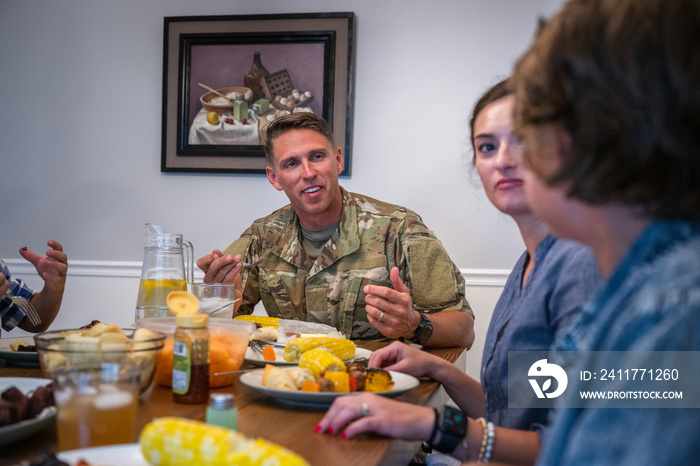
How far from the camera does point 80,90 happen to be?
330 centimetres

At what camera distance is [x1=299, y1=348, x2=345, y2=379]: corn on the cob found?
1124mm

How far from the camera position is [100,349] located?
2.86ft

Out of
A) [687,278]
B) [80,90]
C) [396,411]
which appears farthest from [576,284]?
[80,90]

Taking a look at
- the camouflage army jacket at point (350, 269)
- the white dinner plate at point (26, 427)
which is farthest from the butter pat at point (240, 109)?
the white dinner plate at point (26, 427)

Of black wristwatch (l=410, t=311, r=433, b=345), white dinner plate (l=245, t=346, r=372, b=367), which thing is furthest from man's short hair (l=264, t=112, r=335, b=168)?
white dinner plate (l=245, t=346, r=372, b=367)

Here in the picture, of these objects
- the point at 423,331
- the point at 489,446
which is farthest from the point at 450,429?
the point at 423,331

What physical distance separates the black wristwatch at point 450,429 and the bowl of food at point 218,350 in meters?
0.42

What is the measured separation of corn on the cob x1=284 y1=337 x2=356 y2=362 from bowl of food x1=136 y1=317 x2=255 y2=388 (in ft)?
0.53

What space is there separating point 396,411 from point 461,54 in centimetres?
235

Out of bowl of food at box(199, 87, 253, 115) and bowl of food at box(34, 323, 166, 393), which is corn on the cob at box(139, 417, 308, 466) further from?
bowl of food at box(199, 87, 253, 115)

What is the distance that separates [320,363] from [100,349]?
41cm

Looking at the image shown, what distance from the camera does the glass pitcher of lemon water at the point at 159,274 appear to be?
1.44 meters

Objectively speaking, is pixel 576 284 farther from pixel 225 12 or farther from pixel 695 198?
pixel 225 12

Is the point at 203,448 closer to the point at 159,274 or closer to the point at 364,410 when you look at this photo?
the point at 364,410
